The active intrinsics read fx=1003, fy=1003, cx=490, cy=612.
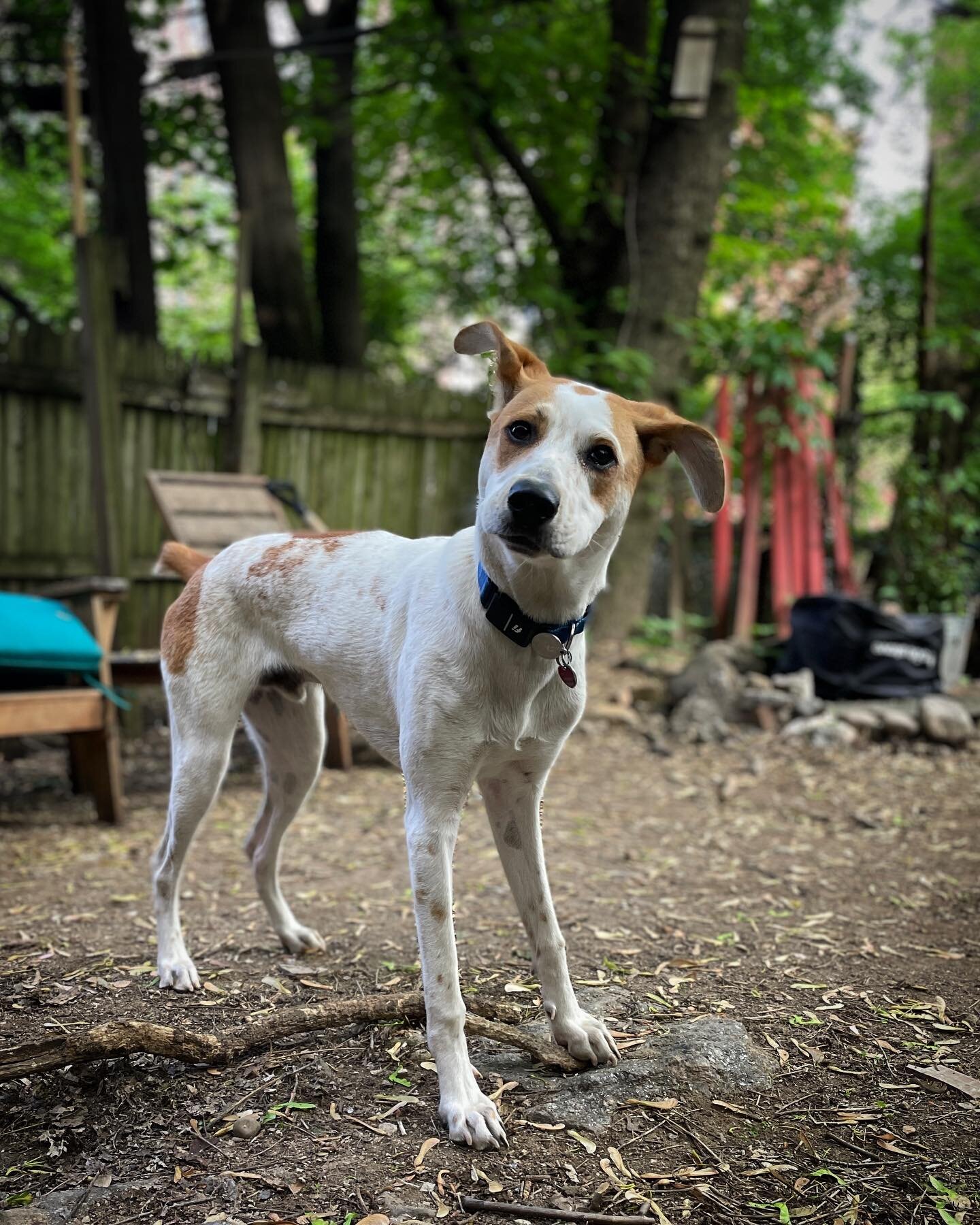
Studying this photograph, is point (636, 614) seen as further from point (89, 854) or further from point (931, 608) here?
point (89, 854)

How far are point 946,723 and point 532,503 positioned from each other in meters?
5.24

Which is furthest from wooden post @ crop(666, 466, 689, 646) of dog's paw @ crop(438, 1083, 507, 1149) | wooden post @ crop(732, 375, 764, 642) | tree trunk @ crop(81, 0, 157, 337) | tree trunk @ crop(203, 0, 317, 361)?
dog's paw @ crop(438, 1083, 507, 1149)

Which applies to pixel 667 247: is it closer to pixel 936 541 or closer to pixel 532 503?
pixel 936 541

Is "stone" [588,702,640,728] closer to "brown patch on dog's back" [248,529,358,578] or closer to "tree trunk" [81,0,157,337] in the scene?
"brown patch on dog's back" [248,529,358,578]

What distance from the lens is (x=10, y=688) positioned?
4.44m

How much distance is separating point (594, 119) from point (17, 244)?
29.5 ft

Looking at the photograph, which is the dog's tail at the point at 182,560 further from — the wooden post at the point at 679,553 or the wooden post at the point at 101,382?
the wooden post at the point at 679,553

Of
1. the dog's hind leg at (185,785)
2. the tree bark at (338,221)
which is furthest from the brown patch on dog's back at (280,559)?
the tree bark at (338,221)

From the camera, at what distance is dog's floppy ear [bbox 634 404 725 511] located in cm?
229

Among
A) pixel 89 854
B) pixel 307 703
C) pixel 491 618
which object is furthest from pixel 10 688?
pixel 491 618

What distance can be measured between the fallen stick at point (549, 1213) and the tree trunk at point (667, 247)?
19.7 feet

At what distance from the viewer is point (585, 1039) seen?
2350mm

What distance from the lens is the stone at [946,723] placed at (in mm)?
6234

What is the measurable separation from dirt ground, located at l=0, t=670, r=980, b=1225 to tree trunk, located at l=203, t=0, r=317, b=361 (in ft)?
14.3
